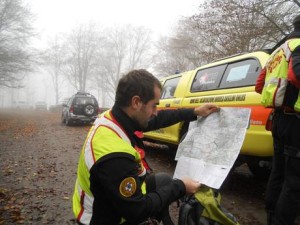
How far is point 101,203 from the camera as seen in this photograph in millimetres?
1691

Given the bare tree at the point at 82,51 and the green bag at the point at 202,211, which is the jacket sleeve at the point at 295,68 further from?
the bare tree at the point at 82,51

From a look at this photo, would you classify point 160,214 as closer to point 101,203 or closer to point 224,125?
point 101,203

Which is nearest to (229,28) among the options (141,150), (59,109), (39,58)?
(141,150)

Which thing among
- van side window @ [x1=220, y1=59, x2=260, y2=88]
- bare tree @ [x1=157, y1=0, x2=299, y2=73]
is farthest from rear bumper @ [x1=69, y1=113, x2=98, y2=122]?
van side window @ [x1=220, y1=59, x2=260, y2=88]

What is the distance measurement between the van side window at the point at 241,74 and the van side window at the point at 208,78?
0.52ft

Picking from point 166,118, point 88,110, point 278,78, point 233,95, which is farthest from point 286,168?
point 88,110

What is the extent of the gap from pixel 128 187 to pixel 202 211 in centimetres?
61

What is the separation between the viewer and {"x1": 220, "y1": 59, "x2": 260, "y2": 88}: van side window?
4000mm

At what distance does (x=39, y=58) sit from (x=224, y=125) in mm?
26605

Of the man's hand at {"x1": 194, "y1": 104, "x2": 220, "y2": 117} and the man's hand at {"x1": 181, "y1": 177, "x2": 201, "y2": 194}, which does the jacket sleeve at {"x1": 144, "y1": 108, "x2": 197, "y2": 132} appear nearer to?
the man's hand at {"x1": 194, "y1": 104, "x2": 220, "y2": 117}

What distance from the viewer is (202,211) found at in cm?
188

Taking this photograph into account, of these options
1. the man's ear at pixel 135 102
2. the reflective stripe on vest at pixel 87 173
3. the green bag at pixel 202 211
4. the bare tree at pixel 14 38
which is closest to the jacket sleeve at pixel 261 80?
the green bag at pixel 202 211

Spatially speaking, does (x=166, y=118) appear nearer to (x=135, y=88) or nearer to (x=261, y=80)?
(x=135, y=88)

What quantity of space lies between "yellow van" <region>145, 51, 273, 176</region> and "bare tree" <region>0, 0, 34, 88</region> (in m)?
21.5
